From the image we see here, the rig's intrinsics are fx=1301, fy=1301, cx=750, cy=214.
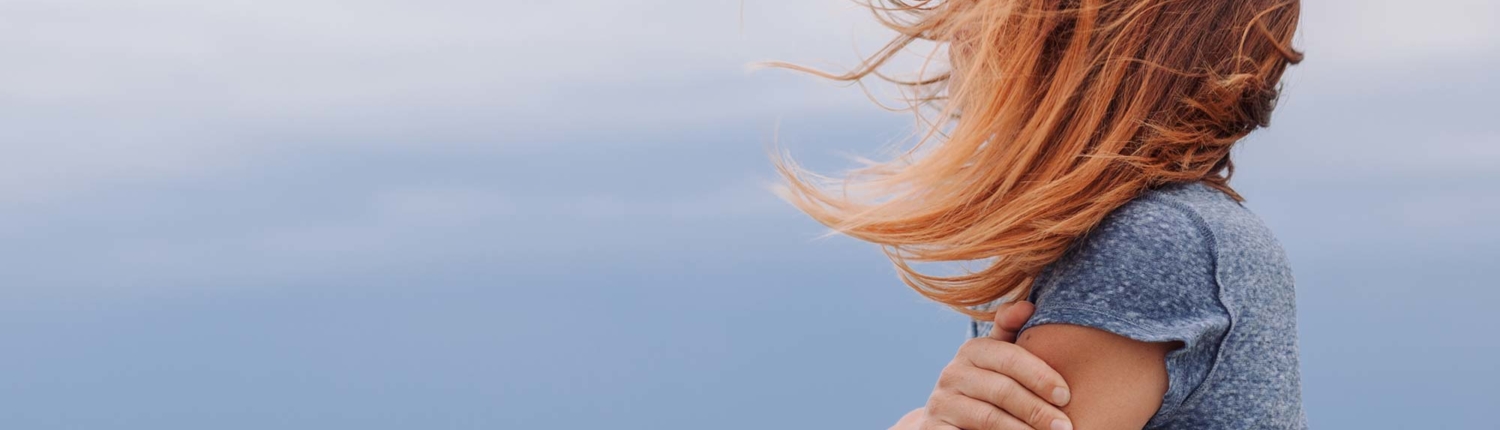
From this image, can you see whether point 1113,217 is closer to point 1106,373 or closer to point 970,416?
point 1106,373

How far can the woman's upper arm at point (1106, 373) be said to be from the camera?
6.11ft

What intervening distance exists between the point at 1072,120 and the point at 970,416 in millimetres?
478

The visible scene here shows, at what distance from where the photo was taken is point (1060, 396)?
1.85 m

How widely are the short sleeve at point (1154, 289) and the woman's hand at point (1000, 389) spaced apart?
6 centimetres

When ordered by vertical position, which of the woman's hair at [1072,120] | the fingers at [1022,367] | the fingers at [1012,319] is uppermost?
the woman's hair at [1072,120]

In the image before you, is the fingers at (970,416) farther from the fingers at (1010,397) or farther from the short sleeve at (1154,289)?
the short sleeve at (1154,289)

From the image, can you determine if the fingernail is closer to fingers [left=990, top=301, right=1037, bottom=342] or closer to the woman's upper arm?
the woman's upper arm

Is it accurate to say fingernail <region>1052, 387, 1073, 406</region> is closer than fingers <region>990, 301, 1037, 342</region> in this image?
Yes

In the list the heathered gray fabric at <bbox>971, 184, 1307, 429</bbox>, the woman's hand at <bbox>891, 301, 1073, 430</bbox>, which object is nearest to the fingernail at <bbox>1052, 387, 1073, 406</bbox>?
the woman's hand at <bbox>891, 301, 1073, 430</bbox>

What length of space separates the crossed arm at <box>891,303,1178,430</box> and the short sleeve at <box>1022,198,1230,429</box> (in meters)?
0.02

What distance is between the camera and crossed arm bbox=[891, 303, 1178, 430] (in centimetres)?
A: 186

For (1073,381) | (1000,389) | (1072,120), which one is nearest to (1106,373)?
(1073,381)

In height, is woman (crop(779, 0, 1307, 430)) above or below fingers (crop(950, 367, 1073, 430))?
above

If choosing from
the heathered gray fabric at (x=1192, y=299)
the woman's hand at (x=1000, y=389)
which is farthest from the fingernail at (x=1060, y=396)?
the heathered gray fabric at (x=1192, y=299)
